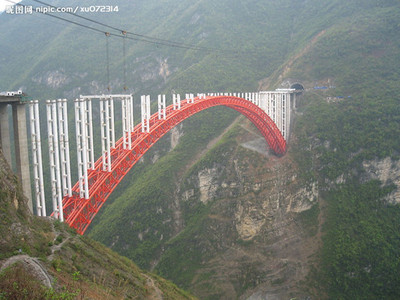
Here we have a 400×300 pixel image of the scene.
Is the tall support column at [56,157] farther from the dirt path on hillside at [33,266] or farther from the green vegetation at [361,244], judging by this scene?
the green vegetation at [361,244]

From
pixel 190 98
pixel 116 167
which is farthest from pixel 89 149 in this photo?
pixel 190 98

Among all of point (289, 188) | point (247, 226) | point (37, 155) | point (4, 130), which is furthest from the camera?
point (289, 188)

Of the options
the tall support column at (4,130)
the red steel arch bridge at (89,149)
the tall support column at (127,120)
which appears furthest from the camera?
the tall support column at (127,120)

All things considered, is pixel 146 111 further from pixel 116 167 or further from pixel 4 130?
pixel 4 130

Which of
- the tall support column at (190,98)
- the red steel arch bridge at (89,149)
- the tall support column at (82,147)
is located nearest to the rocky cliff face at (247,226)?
the red steel arch bridge at (89,149)

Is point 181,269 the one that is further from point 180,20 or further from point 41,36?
point 41,36

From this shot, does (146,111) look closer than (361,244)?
Yes

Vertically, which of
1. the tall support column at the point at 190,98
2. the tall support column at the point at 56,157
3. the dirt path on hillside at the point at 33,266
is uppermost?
the tall support column at the point at 190,98

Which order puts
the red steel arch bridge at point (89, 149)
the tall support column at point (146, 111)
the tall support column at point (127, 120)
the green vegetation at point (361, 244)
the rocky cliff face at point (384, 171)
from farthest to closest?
the rocky cliff face at point (384, 171)
the green vegetation at point (361, 244)
the tall support column at point (146, 111)
the tall support column at point (127, 120)
the red steel arch bridge at point (89, 149)

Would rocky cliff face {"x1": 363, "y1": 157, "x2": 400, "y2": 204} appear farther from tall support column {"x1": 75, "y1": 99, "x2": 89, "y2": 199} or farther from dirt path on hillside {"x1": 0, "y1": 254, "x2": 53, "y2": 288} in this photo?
dirt path on hillside {"x1": 0, "y1": 254, "x2": 53, "y2": 288}

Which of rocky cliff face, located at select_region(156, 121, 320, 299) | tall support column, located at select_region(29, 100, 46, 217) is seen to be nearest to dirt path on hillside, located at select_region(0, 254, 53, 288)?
tall support column, located at select_region(29, 100, 46, 217)
